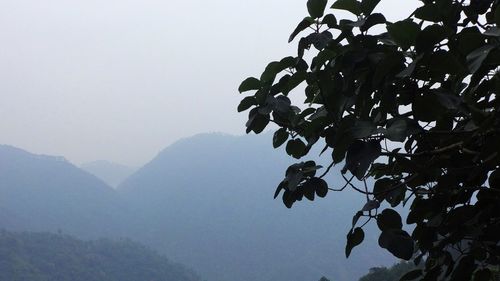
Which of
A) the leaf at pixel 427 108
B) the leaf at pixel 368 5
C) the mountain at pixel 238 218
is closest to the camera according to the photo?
the leaf at pixel 427 108

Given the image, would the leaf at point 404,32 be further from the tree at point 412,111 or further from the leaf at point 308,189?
the leaf at point 308,189

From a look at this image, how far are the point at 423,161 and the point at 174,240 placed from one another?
61.3 meters

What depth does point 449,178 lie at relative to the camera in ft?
3.14

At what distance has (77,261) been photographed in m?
38.6

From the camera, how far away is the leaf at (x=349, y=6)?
86 cm

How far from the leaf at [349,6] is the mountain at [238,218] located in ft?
168

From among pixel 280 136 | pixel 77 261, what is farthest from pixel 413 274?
pixel 77 261

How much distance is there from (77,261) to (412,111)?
136ft

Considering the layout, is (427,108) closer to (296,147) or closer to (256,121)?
(256,121)

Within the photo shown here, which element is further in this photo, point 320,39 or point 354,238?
point 354,238

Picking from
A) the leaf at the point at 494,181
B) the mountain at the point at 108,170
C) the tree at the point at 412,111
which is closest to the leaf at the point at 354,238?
the tree at the point at 412,111

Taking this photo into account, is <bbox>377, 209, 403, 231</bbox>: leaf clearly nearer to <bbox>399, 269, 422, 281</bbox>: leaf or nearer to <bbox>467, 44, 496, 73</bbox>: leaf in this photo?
<bbox>399, 269, 422, 281</bbox>: leaf

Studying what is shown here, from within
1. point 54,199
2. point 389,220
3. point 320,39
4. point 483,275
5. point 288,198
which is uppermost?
point 54,199

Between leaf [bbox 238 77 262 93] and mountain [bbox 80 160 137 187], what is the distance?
116487mm
